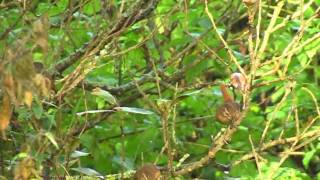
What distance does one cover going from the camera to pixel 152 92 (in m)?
2.75

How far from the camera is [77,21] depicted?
2633 millimetres

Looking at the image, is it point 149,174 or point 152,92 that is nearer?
point 149,174

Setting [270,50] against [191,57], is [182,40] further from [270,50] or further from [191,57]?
[270,50]

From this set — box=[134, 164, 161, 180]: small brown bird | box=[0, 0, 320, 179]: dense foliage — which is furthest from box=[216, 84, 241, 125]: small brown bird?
box=[134, 164, 161, 180]: small brown bird

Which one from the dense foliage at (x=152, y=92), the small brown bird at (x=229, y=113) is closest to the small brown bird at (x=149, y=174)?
the dense foliage at (x=152, y=92)

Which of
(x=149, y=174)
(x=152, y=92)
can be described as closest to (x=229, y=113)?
(x=149, y=174)

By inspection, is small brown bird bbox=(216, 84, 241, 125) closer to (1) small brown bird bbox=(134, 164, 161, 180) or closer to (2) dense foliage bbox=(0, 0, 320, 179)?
(2) dense foliage bbox=(0, 0, 320, 179)

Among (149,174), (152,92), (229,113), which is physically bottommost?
(152,92)

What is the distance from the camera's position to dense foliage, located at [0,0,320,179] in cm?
183

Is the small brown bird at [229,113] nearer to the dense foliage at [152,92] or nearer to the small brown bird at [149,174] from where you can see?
the dense foliage at [152,92]

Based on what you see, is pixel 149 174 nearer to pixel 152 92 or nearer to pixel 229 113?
pixel 229 113

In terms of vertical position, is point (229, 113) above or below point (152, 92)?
above

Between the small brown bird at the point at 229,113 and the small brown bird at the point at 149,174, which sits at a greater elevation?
the small brown bird at the point at 229,113

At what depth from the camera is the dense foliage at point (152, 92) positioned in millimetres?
Answer: 1833
